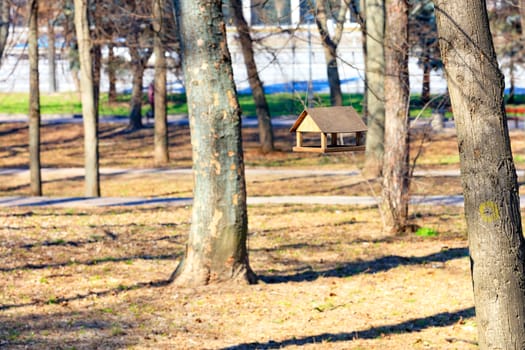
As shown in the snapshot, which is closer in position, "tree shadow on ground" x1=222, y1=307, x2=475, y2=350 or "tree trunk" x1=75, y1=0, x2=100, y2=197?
"tree shadow on ground" x1=222, y1=307, x2=475, y2=350

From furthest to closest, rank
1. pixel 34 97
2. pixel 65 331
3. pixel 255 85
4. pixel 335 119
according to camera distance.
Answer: pixel 255 85 → pixel 34 97 → pixel 65 331 → pixel 335 119

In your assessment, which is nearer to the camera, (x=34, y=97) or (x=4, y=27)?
(x=4, y=27)

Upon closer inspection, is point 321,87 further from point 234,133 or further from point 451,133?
point 234,133

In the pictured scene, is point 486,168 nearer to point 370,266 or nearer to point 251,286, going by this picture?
point 251,286

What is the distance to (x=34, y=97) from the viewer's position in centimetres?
1647

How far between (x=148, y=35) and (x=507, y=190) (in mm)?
19737

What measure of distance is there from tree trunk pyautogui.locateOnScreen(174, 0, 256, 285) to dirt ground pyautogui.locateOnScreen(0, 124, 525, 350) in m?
0.31

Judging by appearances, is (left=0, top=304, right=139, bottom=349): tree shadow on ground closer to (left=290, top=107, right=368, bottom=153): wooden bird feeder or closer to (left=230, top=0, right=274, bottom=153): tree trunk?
(left=290, top=107, right=368, bottom=153): wooden bird feeder

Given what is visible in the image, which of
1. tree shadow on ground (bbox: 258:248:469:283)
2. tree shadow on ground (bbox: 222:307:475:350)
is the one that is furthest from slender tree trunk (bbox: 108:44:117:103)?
tree shadow on ground (bbox: 222:307:475:350)

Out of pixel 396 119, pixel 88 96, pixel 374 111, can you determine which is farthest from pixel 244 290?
pixel 374 111

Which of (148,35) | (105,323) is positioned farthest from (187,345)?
(148,35)

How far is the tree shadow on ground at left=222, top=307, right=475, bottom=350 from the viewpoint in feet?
22.1

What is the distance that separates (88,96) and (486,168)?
1212 cm

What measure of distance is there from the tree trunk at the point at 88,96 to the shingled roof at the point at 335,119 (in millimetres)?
9625
